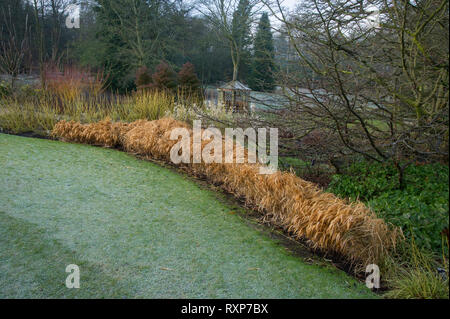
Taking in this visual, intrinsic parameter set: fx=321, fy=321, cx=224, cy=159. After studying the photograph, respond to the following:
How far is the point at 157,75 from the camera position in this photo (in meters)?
11.0

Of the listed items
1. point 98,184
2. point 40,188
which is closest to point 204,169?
point 98,184

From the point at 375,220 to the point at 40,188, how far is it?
380 cm

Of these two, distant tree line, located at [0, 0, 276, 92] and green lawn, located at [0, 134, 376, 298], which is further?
distant tree line, located at [0, 0, 276, 92]

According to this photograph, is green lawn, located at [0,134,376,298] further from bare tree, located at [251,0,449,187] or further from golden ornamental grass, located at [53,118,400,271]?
bare tree, located at [251,0,449,187]

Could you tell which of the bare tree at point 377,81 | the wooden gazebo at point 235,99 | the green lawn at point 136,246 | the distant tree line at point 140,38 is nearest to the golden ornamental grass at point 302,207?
the green lawn at point 136,246

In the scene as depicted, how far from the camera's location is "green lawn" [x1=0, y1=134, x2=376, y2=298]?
2305 mm

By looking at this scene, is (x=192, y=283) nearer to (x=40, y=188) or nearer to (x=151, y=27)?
(x=40, y=188)

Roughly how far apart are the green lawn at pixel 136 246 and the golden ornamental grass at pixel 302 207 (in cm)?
27

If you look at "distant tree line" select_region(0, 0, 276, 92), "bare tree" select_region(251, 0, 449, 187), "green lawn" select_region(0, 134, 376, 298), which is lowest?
"green lawn" select_region(0, 134, 376, 298)

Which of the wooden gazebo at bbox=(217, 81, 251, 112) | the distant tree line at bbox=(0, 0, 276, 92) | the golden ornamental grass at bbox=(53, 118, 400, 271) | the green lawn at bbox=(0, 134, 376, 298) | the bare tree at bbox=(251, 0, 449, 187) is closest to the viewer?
the green lawn at bbox=(0, 134, 376, 298)

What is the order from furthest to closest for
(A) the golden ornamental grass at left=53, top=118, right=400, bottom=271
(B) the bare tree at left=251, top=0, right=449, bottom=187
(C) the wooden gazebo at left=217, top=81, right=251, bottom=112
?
(C) the wooden gazebo at left=217, top=81, right=251, bottom=112 → (B) the bare tree at left=251, top=0, right=449, bottom=187 → (A) the golden ornamental grass at left=53, top=118, right=400, bottom=271

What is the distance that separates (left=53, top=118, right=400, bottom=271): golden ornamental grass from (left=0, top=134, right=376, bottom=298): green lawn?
0.27m

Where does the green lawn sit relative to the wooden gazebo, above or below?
below

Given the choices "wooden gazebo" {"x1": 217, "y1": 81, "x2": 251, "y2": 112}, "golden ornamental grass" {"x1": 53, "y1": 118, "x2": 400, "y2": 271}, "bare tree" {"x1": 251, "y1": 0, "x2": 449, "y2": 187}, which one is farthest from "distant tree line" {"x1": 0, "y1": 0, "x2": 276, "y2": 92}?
"bare tree" {"x1": 251, "y1": 0, "x2": 449, "y2": 187}
